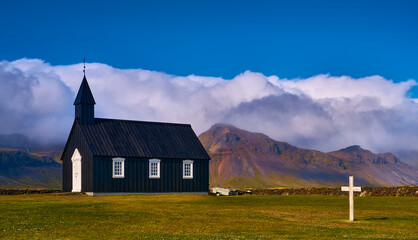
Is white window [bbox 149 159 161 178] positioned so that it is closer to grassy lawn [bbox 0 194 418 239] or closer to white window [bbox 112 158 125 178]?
white window [bbox 112 158 125 178]

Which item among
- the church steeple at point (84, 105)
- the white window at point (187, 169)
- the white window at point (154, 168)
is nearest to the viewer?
the white window at point (154, 168)

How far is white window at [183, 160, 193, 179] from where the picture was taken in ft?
228

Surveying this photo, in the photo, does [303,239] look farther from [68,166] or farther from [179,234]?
[68,166]

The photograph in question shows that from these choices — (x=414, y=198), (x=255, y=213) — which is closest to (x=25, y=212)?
(x=255, y=213)

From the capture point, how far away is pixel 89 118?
67.4 meters

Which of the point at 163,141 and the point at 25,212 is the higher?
the point at 163,141

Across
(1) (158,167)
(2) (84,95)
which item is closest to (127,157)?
(1) (158,167)

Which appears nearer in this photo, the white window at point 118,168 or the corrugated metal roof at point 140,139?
the white window at point 118,168

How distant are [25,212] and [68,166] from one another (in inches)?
1337

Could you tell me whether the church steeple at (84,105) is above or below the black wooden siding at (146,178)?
above

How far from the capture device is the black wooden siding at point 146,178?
63625 mm

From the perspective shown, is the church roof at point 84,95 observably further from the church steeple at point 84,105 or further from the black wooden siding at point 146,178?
the black wooden siding at point 146,178

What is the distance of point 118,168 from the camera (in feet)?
212

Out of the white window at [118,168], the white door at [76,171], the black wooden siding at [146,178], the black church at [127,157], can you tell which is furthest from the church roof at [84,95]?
the white window at [118,168]
